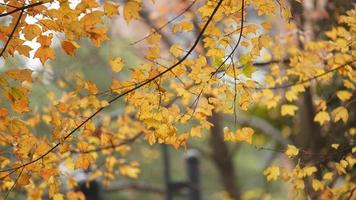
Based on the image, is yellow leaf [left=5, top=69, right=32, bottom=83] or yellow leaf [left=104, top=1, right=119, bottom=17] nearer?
yellow leaf [left=104, top=1, right=119, bottom=17]

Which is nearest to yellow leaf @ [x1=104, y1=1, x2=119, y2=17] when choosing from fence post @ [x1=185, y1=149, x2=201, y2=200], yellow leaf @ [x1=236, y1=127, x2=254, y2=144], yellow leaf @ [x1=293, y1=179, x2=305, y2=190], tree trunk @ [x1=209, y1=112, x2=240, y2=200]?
yellow leaf @ [x1=236, y1=127, x2=254, y2=144]

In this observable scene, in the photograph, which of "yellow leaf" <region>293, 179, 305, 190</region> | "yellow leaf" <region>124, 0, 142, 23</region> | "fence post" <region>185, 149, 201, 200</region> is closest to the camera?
"yellow leaf" <region>124, 0, 142, 23</region>

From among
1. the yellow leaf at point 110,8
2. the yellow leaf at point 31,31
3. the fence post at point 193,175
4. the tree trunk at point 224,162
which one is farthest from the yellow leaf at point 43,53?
the tree trunk at point 224,162

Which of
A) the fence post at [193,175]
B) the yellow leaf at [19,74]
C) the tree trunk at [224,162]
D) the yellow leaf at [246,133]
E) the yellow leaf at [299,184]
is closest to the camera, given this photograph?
the yellow leaf at [19,74]

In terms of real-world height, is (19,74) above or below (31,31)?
below

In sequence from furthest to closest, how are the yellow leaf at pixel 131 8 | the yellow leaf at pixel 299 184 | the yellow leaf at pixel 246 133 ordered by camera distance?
1. the yellow leaf at pixel 299 184
2. the yellow leaf at pixel 246 133
3. the yellow leaf at pixel 131 8

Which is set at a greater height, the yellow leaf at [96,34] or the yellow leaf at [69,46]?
the yellow leaf at [96,34]

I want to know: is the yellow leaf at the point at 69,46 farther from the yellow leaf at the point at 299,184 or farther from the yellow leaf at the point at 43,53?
the yellow leaf at the point at 299,184

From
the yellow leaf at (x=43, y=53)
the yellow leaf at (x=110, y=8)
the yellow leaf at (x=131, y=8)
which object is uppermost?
the yellow leaf at (x=110, y=8)

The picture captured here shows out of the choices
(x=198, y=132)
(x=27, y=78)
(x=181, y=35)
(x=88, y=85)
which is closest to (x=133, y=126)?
(x=198, y=132)

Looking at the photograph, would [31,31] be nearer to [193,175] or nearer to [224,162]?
[193,175]

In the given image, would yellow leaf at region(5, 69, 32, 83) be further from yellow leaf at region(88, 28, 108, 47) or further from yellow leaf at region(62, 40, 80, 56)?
yellow leaf at region(88, 28, 108, 47)

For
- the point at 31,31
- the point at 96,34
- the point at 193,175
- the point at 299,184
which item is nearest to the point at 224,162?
the point at 193,175

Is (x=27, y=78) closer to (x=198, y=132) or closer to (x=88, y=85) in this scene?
(x=88, y=85)
